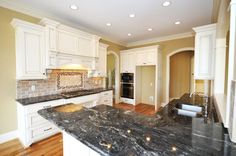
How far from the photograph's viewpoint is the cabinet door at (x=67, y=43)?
295 centimetres

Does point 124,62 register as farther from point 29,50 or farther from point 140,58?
point 29,50

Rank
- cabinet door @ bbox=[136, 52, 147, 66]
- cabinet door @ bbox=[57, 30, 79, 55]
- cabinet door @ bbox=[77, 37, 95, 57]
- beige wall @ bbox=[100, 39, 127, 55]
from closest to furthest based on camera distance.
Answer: cabinet door @ bbox=[57, 30, 79, 55] < cabinet door @ bbox=[77, 37, 95, 57] < cabinet door @ bbox=[136, 52, 147, 66] < beige wall @ bbox=[100, 39, 127, 55]

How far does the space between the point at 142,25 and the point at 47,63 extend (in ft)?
9.13

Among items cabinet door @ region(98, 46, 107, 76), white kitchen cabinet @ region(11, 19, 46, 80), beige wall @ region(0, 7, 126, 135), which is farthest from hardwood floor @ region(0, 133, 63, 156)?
cabinet door @ region(98, 46, 107, 76)

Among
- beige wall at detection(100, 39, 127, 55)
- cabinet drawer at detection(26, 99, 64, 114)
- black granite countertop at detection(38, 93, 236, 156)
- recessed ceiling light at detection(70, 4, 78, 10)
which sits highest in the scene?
recessed ceiling light at detection(70, 4, 78, 10)

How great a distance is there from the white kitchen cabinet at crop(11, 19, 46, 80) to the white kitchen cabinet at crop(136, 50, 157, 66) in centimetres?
341

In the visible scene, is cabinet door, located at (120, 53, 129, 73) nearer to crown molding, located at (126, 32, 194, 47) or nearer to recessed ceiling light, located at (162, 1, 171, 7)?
crown molding, located at (126, 32, 194, 47)

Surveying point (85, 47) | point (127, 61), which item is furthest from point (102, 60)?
point (127, 61)

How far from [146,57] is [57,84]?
3289 millimetres

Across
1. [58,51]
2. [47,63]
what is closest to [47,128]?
→ [47,63]

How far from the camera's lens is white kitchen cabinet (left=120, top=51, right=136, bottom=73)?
17.2 ft

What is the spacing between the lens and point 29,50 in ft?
8.29

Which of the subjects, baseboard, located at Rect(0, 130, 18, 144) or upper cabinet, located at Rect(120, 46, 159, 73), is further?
upper cabinet, located at Rect(120, 46, 159, 73)

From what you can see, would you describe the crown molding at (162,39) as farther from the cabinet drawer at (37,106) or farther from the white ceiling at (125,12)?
the cabinet drawer at (37,106)
